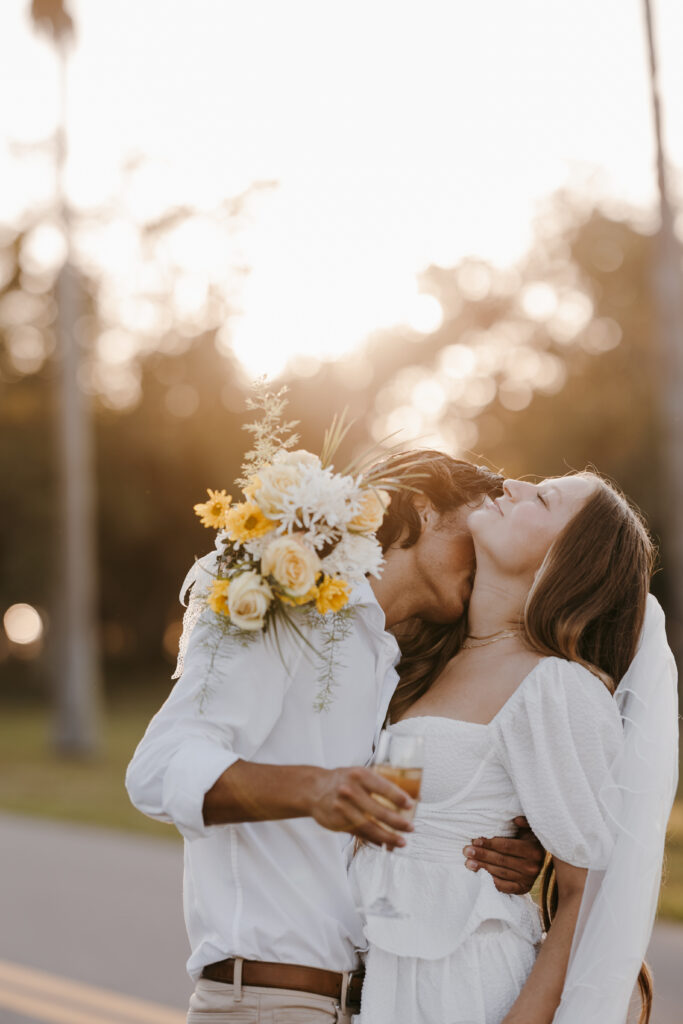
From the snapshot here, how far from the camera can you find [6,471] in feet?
113

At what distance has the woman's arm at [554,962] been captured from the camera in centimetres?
287

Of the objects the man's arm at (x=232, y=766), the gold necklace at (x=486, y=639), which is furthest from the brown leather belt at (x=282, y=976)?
the gold necklace at (x=486, y=639)

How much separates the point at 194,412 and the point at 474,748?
34.1m

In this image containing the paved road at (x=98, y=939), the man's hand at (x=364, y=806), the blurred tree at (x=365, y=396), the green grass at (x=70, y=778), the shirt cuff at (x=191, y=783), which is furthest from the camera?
the blurred tree at (x=365, y=396)

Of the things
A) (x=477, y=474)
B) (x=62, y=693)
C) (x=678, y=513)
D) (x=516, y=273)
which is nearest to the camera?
(x=477, y=474)

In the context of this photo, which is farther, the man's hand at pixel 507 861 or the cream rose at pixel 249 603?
the man's hand at pixel 507 861

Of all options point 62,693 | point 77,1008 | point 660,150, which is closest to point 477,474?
point 77,1008

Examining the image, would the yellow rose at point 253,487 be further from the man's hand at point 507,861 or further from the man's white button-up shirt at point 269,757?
the man's hand at point 507,861

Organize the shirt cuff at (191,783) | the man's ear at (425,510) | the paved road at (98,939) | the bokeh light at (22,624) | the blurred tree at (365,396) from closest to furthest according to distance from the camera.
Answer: the shirt cuff at (191,783) → the man's ear at (425,510) → the paved road at (98,939) → the blurred tree at (365,396) → the bokeh light at (22,624)

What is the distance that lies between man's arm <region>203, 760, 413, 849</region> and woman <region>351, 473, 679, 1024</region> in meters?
0.43

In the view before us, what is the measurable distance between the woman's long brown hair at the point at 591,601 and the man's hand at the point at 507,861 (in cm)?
19

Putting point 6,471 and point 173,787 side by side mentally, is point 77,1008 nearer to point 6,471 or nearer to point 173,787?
point 173,787

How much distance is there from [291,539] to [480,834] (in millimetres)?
916

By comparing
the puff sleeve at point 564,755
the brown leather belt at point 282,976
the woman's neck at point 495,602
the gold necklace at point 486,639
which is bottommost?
the brown leather belt at point 282,976
